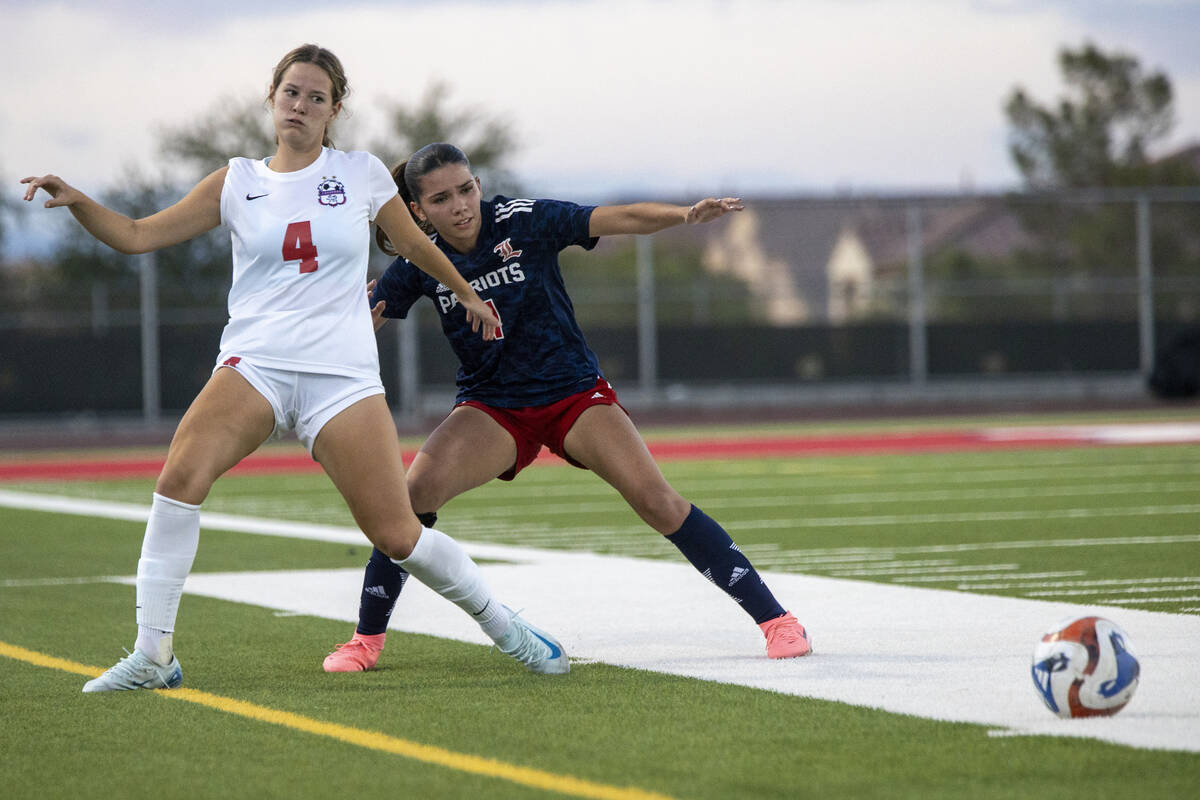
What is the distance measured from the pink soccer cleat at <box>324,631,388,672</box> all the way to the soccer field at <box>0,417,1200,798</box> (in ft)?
0.41

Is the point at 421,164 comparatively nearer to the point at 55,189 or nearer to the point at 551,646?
the point at 55,189

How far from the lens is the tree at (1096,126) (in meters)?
55.2

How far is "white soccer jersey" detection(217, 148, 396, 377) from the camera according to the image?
5652mm

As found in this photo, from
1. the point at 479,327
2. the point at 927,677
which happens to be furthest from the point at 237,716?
the point at 927,677

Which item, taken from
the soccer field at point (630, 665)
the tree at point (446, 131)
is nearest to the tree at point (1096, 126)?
the tree at point (446, 131)

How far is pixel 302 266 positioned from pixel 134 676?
1501 millimetres

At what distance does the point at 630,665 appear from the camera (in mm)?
6312

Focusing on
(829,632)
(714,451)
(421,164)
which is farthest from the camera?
(714,451)

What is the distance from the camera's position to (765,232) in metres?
61.9

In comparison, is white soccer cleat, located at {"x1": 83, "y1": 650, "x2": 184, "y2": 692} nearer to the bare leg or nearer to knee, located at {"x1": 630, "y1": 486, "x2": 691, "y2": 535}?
the bare leg

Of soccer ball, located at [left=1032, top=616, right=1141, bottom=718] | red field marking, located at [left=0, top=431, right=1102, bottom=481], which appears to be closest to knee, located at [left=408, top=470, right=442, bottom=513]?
soccer ball, located at [left=1032, top=616, right=1141, bottom=718]

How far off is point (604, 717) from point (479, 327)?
4.95 ft

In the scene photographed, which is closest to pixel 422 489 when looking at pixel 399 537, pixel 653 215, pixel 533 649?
pixel 399 537

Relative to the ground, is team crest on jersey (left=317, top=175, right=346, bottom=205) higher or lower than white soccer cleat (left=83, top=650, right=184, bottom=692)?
higher
